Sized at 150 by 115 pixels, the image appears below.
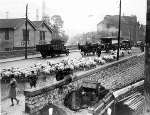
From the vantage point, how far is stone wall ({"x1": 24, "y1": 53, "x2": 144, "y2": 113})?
12.4 metres

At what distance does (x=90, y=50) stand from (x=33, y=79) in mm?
17537

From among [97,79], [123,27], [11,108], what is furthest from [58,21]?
[11,108]

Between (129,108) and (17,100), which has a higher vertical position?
(17,100)

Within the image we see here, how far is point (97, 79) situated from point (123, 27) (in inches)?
2034

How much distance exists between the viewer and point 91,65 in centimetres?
2242

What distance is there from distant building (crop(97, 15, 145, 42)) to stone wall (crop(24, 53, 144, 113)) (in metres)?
39.1

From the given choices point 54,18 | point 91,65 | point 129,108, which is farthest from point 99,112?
point 54,18

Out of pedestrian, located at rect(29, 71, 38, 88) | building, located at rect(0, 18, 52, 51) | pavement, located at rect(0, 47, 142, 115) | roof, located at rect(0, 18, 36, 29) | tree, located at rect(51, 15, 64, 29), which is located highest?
tree, located at rect(51, 15, 64, 29)

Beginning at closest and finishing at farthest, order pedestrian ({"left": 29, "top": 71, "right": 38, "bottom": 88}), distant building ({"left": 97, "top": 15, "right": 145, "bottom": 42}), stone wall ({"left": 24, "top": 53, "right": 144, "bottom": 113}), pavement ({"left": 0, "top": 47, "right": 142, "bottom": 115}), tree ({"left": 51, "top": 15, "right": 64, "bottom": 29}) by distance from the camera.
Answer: pavement ({"left": 0, "top": 47, "right": 142, "bottom": 115}) → stone wall ({"left": 24, "top": 53, "right": 144, "bottom": 113}) → pedestrian ({"left": 29, "top": 71, "right": 38, "bottom": 88}) → distant building ({"left": 97, "top": 15, "right": 145, "bottom": 42}) → tree ({"left": 51, "top": 15, "right": 64, "bottom": 29})

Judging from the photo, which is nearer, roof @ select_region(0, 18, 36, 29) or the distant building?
roof @ select_region(0, 18, 36, 29)

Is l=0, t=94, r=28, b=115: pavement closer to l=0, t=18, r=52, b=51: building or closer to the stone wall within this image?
the stone wall

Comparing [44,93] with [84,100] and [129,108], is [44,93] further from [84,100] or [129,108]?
[129,108]

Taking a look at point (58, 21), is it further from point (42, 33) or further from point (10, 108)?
point (10, 108)

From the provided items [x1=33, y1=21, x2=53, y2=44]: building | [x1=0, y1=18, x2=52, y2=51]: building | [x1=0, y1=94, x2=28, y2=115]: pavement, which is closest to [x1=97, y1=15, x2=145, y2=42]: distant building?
[x1=33, y1=21, x2=53, y2=44]: building
